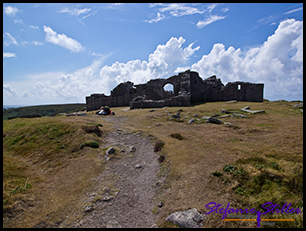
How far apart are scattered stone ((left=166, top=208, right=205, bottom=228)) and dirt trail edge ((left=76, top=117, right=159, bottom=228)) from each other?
32.7 inches

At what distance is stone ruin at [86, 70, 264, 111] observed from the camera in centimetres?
3706

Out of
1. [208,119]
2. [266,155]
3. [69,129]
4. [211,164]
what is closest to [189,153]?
[211,164]

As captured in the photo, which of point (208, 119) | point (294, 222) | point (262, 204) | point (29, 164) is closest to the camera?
point (294, 222)

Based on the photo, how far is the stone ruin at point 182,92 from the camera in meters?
37.1

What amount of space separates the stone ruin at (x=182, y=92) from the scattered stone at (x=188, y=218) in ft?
102

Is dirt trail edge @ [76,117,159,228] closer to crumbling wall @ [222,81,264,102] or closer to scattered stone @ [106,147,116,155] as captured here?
scattered stone @ [106,147,116,155]

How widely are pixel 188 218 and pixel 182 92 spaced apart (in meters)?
34.9

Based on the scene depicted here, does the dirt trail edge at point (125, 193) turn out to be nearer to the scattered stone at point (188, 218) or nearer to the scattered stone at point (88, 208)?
the scattered stone at point (88, 208)

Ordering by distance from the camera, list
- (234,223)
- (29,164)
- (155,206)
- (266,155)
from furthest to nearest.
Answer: (29,164), (266,155), (155,206), (234,223)

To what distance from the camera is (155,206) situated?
632 cm

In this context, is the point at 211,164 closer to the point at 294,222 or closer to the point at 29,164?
the point at 294,222

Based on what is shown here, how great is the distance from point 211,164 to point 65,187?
23.3 ft

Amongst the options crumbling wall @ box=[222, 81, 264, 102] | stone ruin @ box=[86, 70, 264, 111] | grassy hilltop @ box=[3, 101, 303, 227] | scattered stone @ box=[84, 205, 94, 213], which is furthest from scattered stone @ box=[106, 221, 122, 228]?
crumbling wall @ box=[222, 81, 264, 102]

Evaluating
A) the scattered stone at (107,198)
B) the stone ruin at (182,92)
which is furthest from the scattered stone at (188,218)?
the stone ruin at (182,92)
